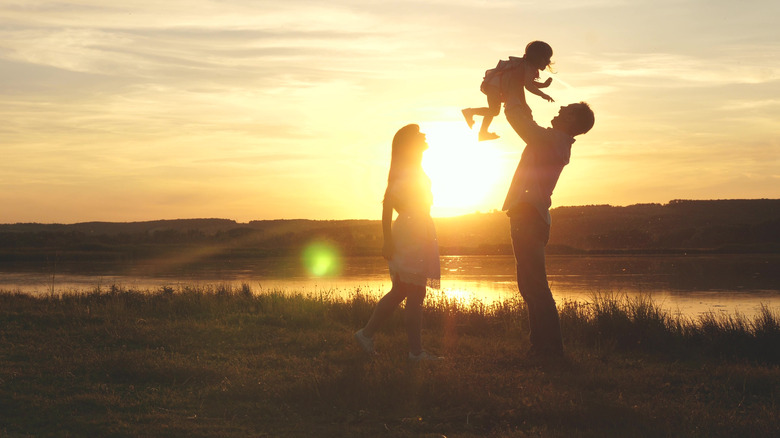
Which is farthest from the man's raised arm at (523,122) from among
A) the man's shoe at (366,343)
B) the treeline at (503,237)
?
the treeline at (503,237)

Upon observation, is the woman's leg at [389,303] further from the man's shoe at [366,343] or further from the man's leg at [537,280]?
the man's leg at [537,280]

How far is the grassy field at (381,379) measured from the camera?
206 inches

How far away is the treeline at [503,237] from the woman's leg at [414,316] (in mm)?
47160

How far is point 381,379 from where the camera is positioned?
6285 mm

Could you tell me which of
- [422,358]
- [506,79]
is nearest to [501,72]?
[506,79]

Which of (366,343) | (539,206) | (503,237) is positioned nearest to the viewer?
(539,206)

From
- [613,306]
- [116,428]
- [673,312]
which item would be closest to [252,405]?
[116,428]

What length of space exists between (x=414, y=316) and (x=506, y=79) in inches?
105

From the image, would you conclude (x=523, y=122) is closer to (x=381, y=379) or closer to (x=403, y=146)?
(x=403, y=146)

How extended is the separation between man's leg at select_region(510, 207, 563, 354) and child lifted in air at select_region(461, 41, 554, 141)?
102 cm

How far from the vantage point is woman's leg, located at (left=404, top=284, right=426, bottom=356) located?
727 centimetres

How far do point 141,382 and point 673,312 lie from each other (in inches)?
430

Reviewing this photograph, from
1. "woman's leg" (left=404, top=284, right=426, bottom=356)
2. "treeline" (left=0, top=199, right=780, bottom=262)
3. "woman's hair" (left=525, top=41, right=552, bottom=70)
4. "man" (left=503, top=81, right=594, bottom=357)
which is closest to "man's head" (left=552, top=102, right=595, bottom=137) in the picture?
"man" (left=503, top=81, right=594, bottom=357)

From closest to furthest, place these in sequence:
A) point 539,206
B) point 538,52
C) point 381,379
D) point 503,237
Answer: point 381,379, point 538,52, point 539,206, point 503,237
